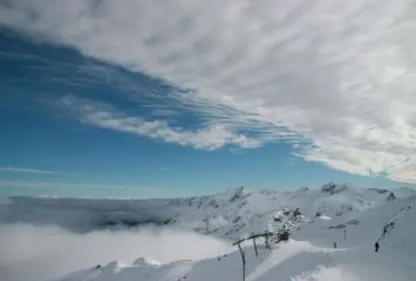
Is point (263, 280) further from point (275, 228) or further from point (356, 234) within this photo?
point (356, 234)

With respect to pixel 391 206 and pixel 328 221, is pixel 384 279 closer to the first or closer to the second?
pixel 391 206

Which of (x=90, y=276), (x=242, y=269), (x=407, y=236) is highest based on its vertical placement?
(x=407, y=236)

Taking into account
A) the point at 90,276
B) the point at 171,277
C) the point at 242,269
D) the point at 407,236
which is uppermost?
the point at 407,236

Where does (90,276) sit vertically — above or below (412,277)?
below

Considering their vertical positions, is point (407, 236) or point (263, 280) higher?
point (407, 236)

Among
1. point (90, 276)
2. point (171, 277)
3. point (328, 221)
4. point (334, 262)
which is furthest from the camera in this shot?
point (328, 221)

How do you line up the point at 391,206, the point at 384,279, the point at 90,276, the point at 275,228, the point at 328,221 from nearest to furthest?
the point at 384,279 < the point at 275,228 < the point at 90,276 < the point at 391,206 < the point at 328,221

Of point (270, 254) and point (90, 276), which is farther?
point (90, 276)

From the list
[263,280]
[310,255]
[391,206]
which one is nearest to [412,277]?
[310,255]

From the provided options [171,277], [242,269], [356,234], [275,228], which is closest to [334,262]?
[242,269]
